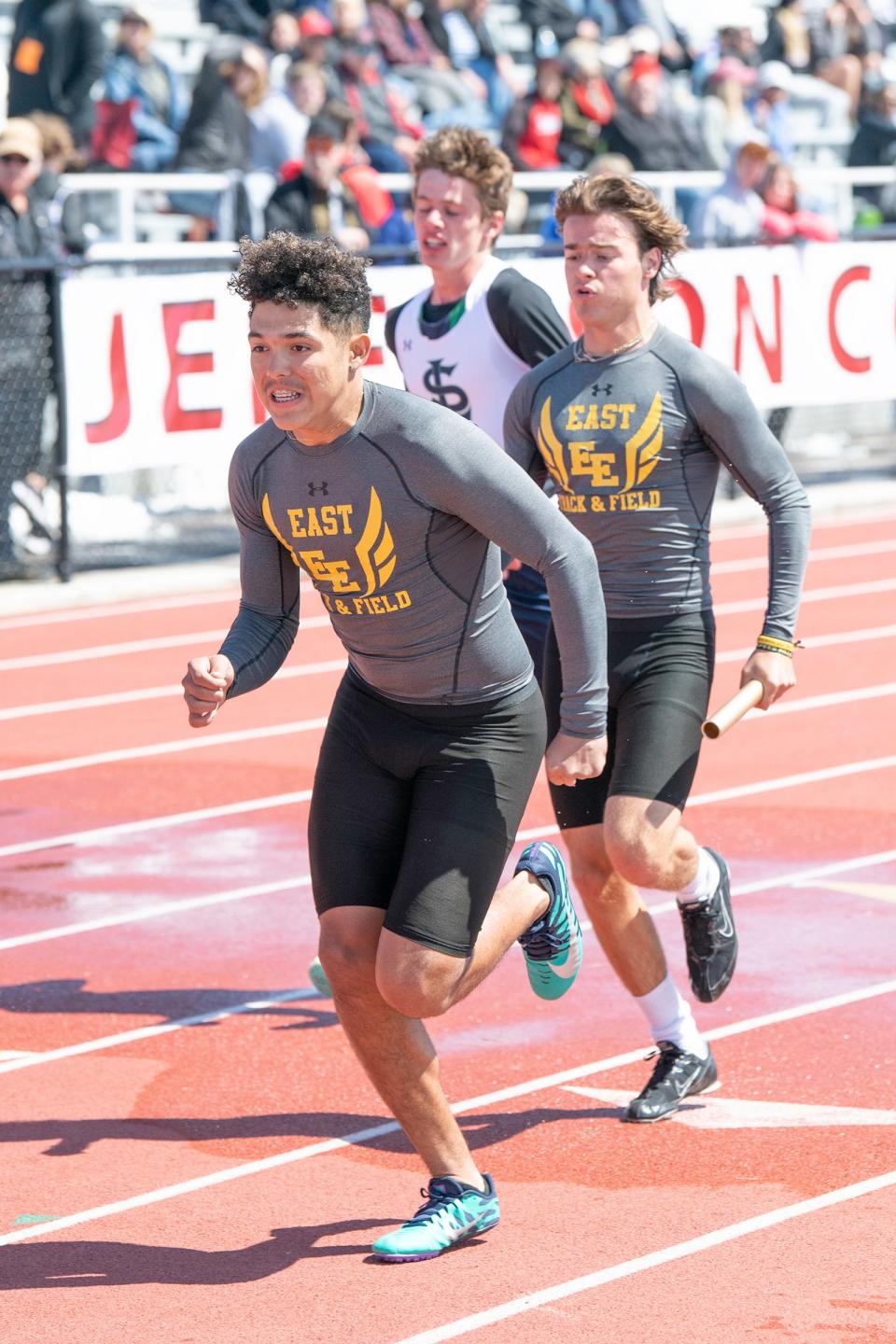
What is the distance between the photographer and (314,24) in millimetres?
19328

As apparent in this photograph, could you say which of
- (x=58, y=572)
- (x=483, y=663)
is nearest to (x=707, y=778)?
(x=483, y=663)

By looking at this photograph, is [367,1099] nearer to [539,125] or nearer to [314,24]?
[539,125]

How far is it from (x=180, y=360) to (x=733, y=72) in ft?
32.6

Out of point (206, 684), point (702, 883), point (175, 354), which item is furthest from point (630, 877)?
point (175, 354)

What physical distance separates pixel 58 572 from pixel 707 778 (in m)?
6.23

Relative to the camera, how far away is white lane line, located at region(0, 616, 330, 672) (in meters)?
12.0

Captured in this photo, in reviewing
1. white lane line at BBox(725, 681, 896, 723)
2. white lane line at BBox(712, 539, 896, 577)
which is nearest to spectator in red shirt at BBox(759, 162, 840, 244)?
white lane line at BBox(712, 539, 896, 577)

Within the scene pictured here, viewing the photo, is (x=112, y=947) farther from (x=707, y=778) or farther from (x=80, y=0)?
(x=80, y=0)

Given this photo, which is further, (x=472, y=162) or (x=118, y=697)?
(x=118, y=697)

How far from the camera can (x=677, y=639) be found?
221 inches

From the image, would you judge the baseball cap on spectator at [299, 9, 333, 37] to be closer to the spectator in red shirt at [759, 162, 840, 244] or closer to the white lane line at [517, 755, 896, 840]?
the spectator in red shirt at [759, 162, 840, 244]

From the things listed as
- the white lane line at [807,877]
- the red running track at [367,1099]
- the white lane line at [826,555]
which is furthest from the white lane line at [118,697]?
the white lane line at [826,555]

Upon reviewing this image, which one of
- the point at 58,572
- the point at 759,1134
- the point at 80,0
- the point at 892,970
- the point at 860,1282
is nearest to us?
the point at 860,1282

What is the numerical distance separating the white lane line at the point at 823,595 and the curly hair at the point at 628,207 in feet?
23.7
